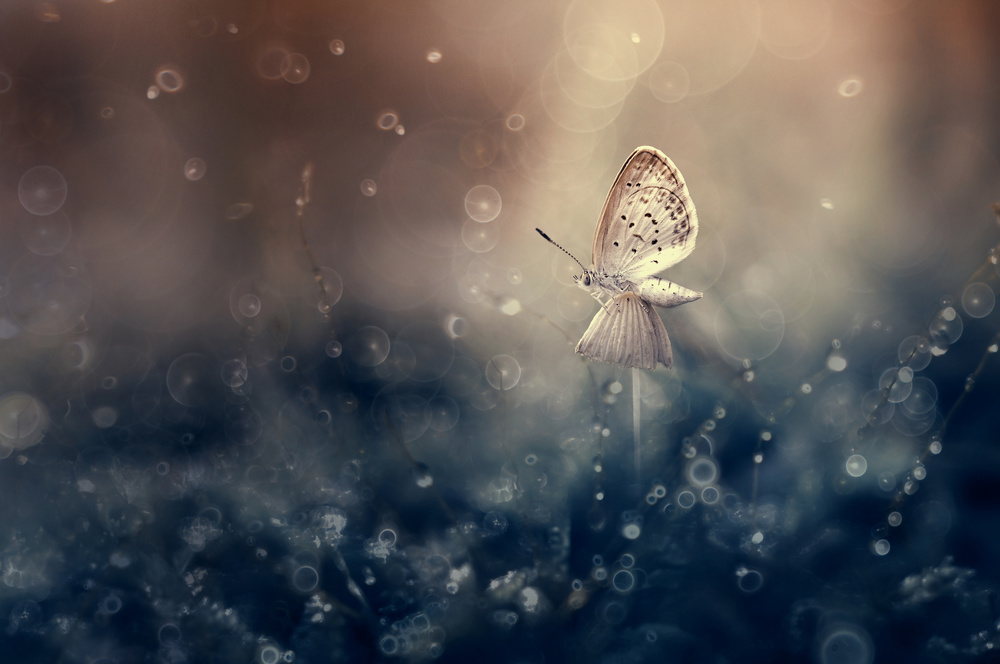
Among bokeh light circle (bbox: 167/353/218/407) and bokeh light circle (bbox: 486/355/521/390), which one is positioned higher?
bokeh light circle (bbox: 486/355/521/390)

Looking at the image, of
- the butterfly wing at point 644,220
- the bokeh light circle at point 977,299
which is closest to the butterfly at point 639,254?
the butterfly wing at point 644,220

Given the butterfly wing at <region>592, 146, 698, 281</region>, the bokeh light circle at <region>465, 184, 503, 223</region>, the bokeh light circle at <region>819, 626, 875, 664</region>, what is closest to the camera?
the butterfly wing at <region>592, 146, 698, 281</region>

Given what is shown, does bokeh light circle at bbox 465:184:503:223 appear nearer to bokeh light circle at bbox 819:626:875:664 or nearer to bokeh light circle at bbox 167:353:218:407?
bokeh light circle at bbox 167:353:218:407

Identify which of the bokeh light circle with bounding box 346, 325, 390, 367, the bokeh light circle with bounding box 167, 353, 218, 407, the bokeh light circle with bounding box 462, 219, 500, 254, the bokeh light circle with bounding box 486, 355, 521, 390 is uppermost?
the bokeh light circle with bounding box 462, 219, 500, 254

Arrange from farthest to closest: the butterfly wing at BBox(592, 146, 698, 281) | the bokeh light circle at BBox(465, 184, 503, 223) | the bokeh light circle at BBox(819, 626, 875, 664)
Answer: the bokeh light circle at BBox(465, 184, 503, 223)
the bokeh light circle at BBox(819, 626, 875, 664)
the butterfly wing at BBox(592, 146, 698, 281)

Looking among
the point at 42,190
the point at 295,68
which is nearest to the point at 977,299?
the point at 295,68

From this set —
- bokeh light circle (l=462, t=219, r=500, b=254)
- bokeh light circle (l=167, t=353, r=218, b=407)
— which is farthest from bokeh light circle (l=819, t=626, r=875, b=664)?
bokeh light circle (l=167, t=353, r=218, b=407)

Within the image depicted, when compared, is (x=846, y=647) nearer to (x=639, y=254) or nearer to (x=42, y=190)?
(x=639, y=254)

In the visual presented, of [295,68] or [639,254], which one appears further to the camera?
[295,68]
